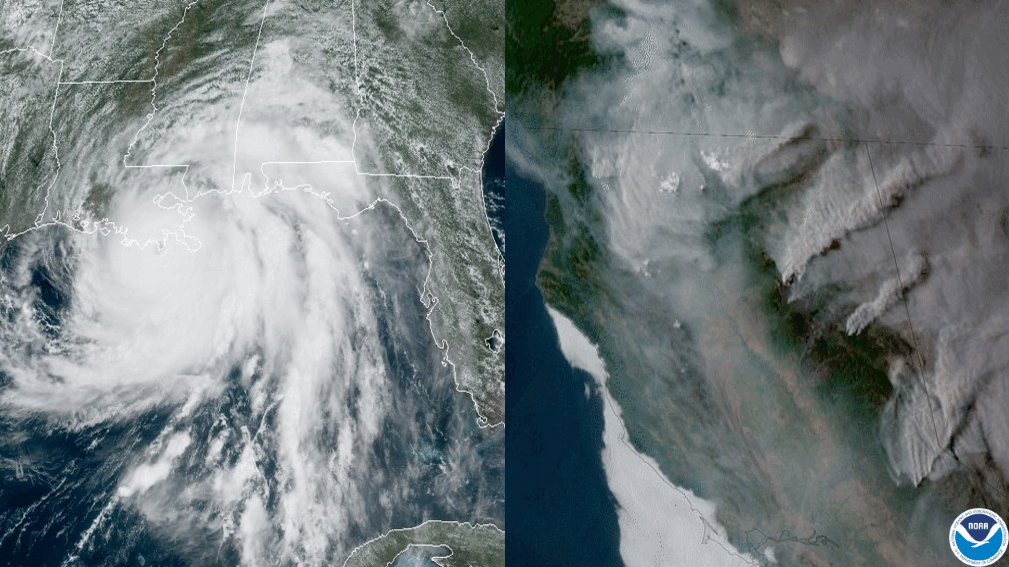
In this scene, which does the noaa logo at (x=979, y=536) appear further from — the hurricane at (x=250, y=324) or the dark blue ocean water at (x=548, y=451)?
the hurricane at (x=250, y=324)

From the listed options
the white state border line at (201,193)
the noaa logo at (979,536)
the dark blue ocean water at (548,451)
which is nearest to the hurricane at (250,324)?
the white state border line at (201,193)

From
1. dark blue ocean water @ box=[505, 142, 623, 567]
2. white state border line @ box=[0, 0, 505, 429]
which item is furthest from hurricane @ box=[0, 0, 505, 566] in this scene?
dark blue ocean water @ box=[505, 142, 623, 567]

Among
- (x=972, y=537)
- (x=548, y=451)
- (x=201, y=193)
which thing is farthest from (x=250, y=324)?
(x=972, y=537)

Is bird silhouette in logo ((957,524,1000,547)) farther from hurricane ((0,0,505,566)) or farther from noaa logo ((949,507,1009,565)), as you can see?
hurricane ((0,0,505,566))

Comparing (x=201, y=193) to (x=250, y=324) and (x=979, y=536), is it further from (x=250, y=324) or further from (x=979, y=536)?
(x=979, y=536)

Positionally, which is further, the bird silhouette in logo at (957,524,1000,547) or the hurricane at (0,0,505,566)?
the hurricane at (0,0,505,566)

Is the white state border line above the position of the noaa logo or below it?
above
